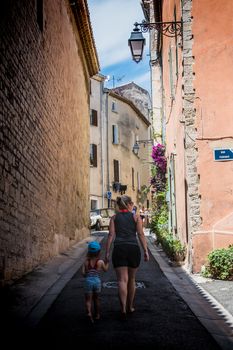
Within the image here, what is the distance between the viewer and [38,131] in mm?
10227

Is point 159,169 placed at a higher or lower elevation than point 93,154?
lower

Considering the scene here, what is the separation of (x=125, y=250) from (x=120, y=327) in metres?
→ 0.96

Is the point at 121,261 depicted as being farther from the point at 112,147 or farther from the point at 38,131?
the point at 112,147

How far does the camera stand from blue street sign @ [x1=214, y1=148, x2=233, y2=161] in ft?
32.8

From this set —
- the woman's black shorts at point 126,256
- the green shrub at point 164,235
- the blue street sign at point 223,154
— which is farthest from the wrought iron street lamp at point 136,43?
the woman's black shorts at point 126,256

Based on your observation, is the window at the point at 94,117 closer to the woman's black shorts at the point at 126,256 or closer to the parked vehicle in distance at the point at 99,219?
the parked vehicle in distance at the point at 99,219

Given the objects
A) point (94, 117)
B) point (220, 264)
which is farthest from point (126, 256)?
point (94, 117)

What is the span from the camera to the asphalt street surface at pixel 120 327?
4.77 metres

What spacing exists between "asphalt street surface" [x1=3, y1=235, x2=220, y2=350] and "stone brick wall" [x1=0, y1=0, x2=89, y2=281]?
159cm

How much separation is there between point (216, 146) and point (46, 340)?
6334mm

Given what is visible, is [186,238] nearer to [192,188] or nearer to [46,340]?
[192,188]

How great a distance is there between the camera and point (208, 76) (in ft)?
34.3

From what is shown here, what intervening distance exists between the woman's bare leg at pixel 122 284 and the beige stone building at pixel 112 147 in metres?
28.1

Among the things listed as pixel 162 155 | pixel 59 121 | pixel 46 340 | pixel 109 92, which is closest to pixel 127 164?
Result: pixel 109 92
